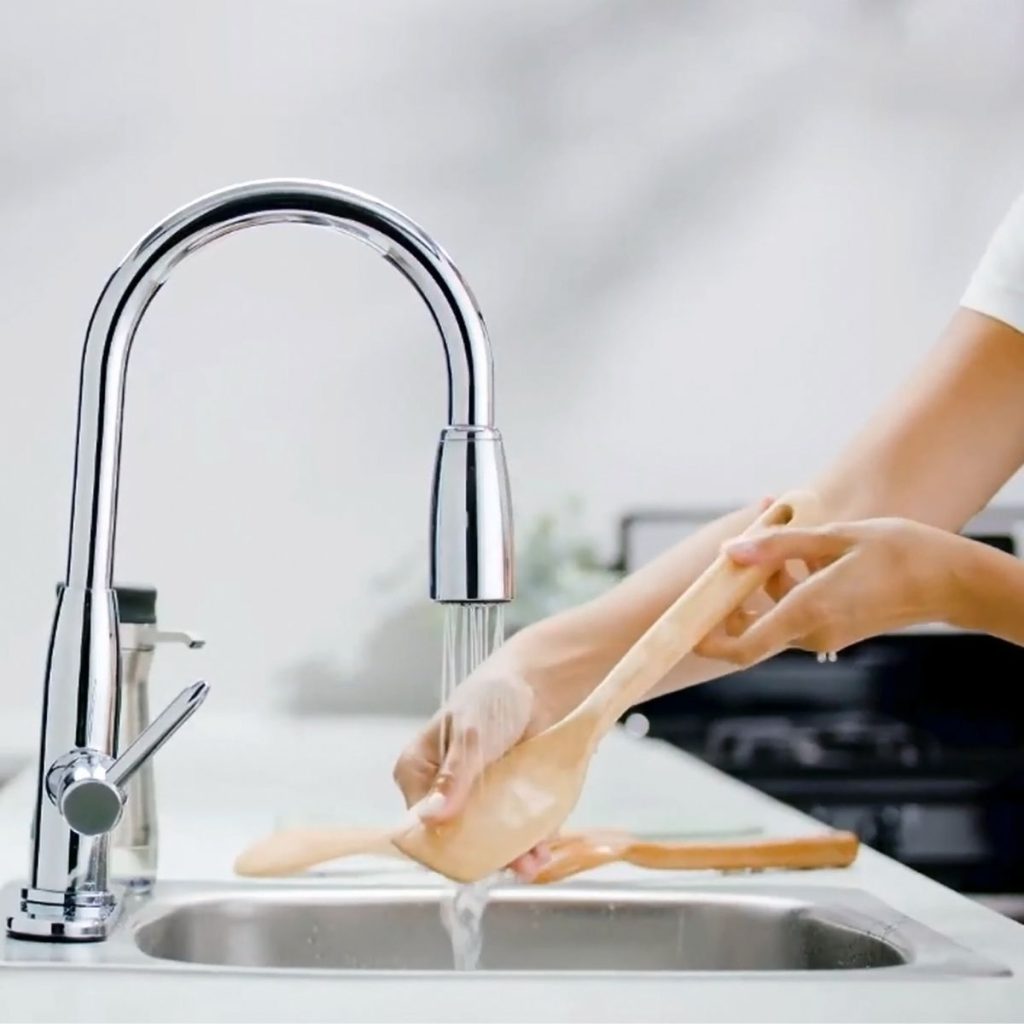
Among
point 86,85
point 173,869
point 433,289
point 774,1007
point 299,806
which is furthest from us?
point 86,85

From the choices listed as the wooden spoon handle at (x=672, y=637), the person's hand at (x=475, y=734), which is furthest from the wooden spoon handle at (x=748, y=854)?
the wooden spoon handle at (x=672, y=637)

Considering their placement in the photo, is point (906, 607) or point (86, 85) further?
point (86, 85)

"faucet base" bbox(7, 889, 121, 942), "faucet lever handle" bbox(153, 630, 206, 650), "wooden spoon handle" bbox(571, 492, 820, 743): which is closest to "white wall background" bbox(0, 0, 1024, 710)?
"faucet lever handle" bbox(153, 630, 206, 650)

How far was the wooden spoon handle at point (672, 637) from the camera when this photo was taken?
1.07 m

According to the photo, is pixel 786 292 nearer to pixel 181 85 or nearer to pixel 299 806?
pixel 181 85

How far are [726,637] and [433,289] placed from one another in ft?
1.12

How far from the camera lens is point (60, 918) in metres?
0.94

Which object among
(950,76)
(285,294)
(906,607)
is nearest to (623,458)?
(285,294)

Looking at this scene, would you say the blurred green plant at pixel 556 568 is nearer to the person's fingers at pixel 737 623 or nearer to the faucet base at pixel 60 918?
the person's fingers at pixel 737 623

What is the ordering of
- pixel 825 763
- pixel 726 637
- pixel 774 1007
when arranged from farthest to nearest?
pixel 825 763
pixel 726 637
pixel 774 1007

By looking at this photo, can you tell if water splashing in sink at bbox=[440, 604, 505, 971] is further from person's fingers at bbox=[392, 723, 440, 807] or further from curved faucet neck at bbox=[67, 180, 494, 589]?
curved faucet neck at bbox=[67, 180, 494, 589]

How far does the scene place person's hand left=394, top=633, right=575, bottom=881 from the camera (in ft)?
3.50

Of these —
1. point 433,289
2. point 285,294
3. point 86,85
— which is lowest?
point 433,289

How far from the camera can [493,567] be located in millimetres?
866
